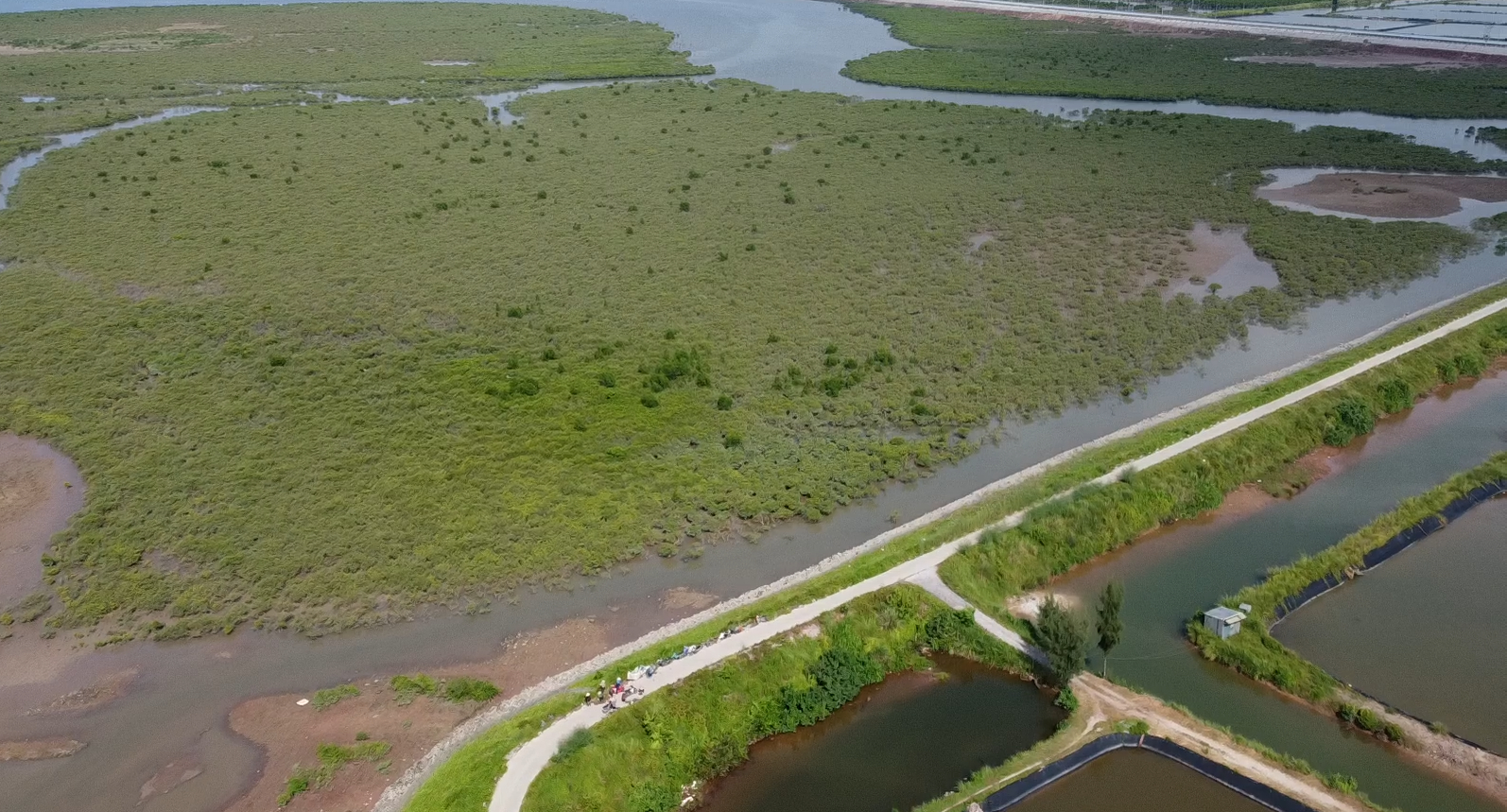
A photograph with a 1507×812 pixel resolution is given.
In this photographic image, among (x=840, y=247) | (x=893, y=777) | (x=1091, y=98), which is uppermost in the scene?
(x=1091, y=98)

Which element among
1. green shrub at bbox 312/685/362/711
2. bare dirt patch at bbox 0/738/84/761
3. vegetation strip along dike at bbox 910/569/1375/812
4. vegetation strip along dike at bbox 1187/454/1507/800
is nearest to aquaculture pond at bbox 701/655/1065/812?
vegetation strip along dike at bbox 910/569/1375/812

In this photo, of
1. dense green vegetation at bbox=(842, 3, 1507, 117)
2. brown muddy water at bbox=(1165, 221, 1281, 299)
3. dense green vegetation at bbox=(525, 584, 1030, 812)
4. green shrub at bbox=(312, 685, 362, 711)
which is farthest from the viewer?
dense green vegetation at bbox=(842, 3, 1507, 117)

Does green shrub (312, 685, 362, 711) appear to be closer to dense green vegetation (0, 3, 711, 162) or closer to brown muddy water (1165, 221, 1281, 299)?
brown muddy water (1165, 221, 1281, 299)

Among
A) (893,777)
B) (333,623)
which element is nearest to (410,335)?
(333,623)

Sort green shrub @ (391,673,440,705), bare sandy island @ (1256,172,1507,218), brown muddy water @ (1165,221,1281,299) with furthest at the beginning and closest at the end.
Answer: bare sandy island @ (1256,172,1507,218), brown muddy water @ (1165,221,1281,299), green shrub @ (391,673,440,705)

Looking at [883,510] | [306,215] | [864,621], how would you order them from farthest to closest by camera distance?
[306,215] < [883,510] < [864,621]

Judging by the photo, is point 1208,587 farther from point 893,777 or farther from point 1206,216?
point 1206,216

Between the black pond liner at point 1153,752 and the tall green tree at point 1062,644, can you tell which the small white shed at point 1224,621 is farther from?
the black pond liner at point 1153,752
